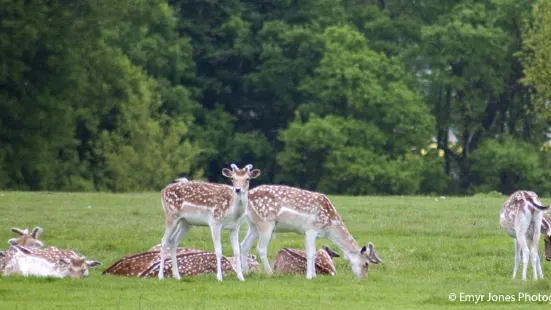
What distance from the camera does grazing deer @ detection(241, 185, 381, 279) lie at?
18641 millimetres

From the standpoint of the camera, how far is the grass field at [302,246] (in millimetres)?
15609

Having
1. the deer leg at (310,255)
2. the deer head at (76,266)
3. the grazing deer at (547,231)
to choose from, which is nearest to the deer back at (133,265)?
the deer head at (76,266)

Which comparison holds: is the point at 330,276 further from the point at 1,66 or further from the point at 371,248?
the point at 1,66

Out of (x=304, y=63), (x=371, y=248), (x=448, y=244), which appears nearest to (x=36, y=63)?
(x=304, y=63)

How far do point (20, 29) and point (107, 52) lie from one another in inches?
260

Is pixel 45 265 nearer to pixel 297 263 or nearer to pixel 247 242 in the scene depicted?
pixel 247 242

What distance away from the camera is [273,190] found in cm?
1881

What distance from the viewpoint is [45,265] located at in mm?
18203

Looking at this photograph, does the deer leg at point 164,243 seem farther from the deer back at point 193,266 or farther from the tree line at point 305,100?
the tree line at point 305,100

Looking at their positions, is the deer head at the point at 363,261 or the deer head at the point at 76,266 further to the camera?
the deer head at the point at 363,261

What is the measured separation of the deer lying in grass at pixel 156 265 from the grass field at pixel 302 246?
0.37 metres

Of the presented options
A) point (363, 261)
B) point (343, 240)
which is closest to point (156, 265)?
point (343, 240)

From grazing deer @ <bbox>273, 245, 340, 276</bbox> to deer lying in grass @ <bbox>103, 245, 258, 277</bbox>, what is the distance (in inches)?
29.6

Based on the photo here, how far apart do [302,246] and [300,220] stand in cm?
427
